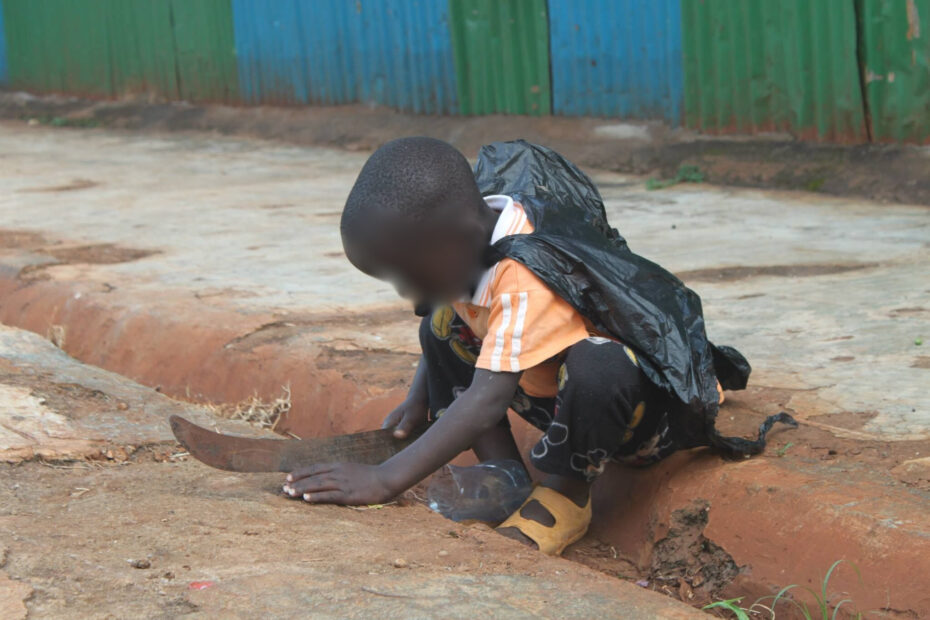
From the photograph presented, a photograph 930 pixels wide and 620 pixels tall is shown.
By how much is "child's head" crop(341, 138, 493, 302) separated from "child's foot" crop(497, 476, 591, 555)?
21.5 inches

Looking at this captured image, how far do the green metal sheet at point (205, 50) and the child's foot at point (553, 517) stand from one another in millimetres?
8373

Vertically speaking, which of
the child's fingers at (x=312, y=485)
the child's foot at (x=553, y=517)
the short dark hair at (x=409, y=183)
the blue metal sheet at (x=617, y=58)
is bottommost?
the child's foot at (x=553, y=517)

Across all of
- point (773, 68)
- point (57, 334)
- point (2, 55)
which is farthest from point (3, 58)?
point (57, 334)

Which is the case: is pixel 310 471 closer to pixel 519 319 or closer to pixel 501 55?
pixel 519 319

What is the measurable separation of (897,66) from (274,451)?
449 centimetres

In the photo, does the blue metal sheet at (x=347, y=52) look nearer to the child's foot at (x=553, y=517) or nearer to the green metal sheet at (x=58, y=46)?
the green metal sheet at (x=58, y=46)

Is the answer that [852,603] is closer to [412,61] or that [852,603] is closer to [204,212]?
[204,212]

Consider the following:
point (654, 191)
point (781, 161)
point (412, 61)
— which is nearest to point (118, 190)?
point (412, 61)

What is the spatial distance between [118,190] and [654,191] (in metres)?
3.20

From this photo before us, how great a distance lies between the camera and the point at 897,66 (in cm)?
583

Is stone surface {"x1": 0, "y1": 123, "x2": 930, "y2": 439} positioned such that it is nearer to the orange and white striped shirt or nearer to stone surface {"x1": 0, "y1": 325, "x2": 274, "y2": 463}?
stone surface {"x1": 0, "y1": 325, "x2": 274, "y2": 463}

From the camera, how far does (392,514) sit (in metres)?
2.29

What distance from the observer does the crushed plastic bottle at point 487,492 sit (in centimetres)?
254

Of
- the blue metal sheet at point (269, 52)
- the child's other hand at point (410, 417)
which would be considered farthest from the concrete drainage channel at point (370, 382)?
the blue metal sheet at point (269, 52)
